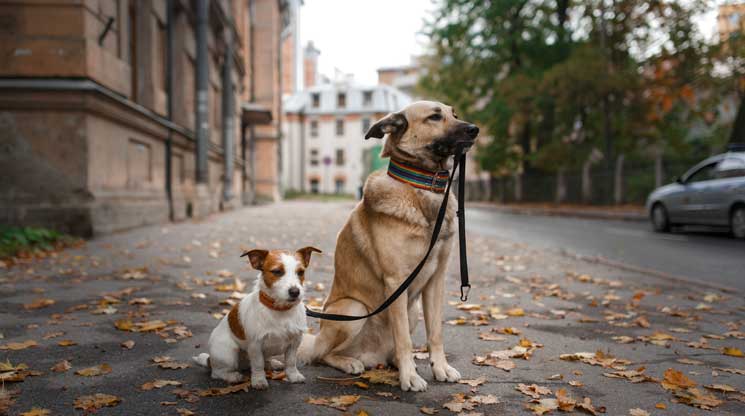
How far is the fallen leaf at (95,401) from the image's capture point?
2.91 m

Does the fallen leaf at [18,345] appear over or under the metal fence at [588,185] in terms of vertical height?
under

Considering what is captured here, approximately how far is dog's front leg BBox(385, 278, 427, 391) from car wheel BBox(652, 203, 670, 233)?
43.2ft

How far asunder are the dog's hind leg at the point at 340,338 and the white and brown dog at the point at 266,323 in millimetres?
291

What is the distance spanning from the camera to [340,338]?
3.46m

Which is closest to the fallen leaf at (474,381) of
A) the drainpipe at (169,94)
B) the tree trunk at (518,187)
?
the drainpipe at (169,94)

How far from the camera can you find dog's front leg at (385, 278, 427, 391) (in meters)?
3.21

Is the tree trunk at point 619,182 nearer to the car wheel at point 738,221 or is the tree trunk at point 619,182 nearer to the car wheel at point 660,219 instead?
the car wheel at point 660,219

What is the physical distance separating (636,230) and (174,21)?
14.3m

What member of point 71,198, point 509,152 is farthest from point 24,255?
point 509,152

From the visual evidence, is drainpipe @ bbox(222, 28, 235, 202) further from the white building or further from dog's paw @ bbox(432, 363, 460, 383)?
the white building

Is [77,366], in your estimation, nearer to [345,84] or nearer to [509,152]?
[509,152]

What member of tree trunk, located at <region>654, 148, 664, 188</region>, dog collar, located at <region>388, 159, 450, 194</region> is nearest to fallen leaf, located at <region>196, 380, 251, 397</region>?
dog collar, located at <region>388, 159, 450, 194</region>

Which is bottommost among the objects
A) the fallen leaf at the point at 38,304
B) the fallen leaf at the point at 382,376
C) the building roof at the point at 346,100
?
the fallen leaf at the point at 382,376

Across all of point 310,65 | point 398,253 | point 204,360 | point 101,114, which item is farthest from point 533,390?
point 310,65
